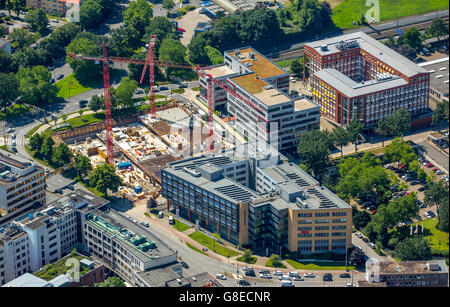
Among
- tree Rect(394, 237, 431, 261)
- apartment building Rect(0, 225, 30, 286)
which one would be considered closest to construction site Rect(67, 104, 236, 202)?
apartment building Rect(0, 225, 30, 286)

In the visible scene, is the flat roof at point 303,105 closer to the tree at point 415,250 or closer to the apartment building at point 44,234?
the tree at point 415,250

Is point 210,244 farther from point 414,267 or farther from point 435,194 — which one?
point 435,194

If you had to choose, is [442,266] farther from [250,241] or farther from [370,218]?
[250,241]

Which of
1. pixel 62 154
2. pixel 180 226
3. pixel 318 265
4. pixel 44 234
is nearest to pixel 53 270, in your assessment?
pixel 44 234

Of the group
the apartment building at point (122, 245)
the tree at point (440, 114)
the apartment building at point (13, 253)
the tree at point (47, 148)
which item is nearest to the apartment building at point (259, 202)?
the apartment building at point (122, 245)

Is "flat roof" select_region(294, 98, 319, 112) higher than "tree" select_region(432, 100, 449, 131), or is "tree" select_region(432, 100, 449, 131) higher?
"flat roof" select_region(294, 98, 319, 112)

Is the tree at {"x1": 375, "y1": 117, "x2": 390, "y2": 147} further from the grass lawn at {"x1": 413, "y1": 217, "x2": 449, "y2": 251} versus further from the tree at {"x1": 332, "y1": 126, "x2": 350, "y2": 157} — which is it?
the grass lawn at {"x1": 413, "y1": 217, "x2": 449, "y2": 251}

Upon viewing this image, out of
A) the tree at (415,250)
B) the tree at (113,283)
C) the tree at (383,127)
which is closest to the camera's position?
the tree at (113,283)
